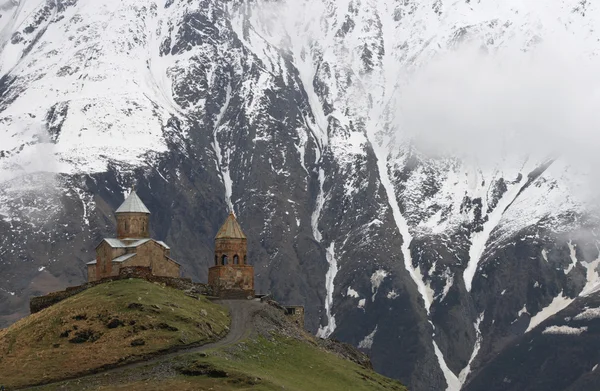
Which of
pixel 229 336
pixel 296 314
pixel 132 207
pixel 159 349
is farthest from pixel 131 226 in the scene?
pixel 159 349

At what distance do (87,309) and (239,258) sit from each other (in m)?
42.8

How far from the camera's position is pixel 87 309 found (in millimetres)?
134000

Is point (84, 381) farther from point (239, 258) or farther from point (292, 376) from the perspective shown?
point (239, 258)

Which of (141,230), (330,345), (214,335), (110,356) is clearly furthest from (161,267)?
(110,356)

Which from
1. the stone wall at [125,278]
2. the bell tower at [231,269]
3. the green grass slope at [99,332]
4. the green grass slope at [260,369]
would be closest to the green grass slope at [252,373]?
the green grass slope at [260,369]

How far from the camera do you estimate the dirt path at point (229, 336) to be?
118312 millimetres

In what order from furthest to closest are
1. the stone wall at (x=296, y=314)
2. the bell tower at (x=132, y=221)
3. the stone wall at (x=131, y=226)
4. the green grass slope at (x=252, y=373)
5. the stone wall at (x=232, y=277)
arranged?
the bell tower at (x=132, y=221) < the stone wall at (x=131, y=226) < the stone wall at (x=296, y=314) < the stone wall at (x=232, y=277) < the green grass slope at (x=252, y=373)

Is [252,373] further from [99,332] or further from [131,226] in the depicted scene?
[131,226]

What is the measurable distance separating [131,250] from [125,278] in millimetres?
18225

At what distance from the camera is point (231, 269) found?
6718 inches

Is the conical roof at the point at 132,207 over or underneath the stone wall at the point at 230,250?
over

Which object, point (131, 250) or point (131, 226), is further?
point (131, 226)

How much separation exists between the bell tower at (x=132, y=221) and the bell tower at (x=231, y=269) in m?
10.1

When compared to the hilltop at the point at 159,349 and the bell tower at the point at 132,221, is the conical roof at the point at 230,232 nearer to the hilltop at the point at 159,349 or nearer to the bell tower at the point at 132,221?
the bell tower at the point at 132,221
